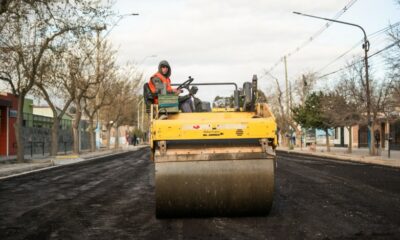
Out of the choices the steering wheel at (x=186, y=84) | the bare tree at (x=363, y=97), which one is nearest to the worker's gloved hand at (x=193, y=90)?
the steering wheel at (x=186, y=84)

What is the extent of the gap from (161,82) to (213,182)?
255 cm

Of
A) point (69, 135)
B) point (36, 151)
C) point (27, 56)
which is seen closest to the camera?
point (27, 56)

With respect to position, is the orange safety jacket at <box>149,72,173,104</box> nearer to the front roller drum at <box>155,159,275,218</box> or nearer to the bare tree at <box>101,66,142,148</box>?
the front roller drum at <box>155,159,275,218</box>

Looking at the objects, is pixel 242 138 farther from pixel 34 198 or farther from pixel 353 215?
pixel 34 198

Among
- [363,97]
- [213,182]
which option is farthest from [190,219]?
[363,97]

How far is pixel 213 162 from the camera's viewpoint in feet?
24.8

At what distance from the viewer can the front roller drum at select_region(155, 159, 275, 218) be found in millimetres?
7512

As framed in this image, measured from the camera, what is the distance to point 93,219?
27.1 ft

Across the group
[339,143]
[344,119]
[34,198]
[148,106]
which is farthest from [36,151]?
[339,143]

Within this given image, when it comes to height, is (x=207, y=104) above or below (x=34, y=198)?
above

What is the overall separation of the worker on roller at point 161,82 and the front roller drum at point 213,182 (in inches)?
78.1

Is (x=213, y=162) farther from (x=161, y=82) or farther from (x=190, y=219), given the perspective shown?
(x=161, y=82)

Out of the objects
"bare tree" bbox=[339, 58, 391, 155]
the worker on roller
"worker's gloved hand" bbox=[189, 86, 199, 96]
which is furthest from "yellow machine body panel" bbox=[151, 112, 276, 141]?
"bare tree" bbox=[339, 58, 391, 155]

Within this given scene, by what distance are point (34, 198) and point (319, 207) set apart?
6.19m
